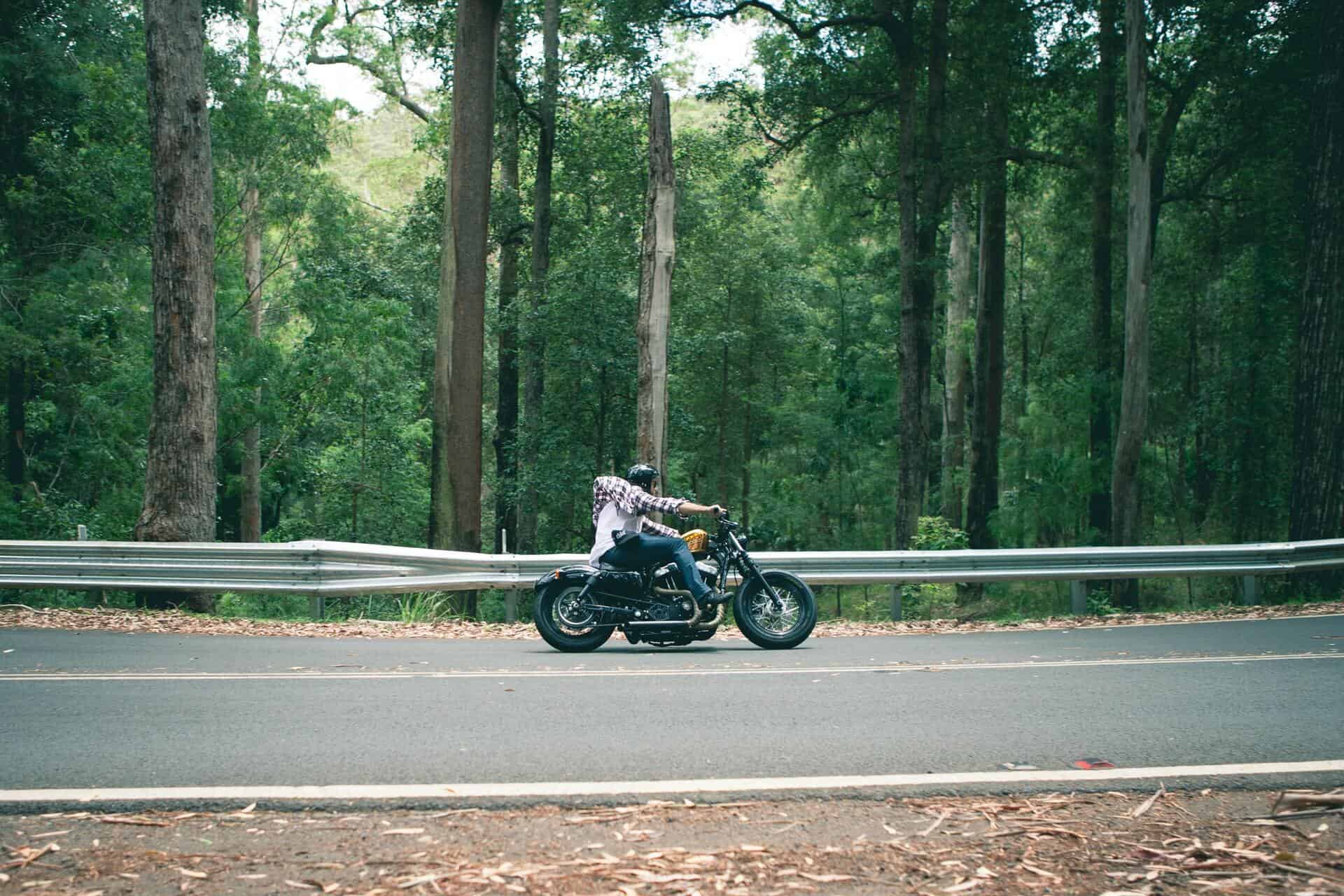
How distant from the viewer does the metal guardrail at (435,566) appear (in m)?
→ 11.8

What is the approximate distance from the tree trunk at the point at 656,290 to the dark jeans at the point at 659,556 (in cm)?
547

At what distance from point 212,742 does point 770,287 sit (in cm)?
3303

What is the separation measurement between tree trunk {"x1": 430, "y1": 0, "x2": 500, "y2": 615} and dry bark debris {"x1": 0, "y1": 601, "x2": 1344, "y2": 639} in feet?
11.1

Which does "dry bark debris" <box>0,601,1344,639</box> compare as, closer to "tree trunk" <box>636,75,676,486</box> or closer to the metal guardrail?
the metal guardrail

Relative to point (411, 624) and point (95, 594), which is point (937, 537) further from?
point (95, 594)

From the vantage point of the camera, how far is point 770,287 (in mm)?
37219

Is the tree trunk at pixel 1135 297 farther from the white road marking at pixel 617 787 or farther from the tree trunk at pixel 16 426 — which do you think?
the tree trunk at pixel 16 426

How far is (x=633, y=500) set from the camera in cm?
920

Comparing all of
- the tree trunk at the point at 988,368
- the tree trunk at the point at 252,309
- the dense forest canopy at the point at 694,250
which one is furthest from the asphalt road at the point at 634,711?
the tree trunk at the point at 252,309

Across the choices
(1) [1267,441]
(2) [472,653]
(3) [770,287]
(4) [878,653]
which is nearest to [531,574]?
(2) [472,653]

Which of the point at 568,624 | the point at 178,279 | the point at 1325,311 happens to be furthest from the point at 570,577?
the point at 1325,311

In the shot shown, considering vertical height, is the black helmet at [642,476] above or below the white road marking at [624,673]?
above

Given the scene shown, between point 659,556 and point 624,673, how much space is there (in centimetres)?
149

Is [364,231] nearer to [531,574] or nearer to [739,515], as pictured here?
[739,515]
